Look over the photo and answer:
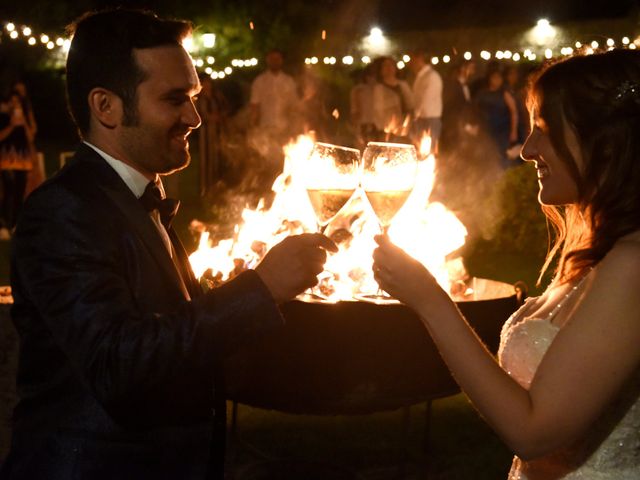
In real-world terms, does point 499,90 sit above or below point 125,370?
above

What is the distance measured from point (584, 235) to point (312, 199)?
138 cm

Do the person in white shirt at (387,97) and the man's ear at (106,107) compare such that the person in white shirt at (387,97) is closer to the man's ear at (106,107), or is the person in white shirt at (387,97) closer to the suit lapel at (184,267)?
the suit lapel at (184,267)

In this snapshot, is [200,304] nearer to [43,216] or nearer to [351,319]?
[43,216]

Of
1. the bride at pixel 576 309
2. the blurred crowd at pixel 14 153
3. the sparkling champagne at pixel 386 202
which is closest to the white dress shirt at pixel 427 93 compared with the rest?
the blurred crowd at pixel 14 153

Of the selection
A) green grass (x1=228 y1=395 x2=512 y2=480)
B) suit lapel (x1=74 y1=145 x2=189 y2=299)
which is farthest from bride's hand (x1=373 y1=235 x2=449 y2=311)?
green grass (x1=228 y1=395 x2=512 y2=480)

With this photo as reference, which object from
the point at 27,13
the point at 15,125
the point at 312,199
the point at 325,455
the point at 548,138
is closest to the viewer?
the point at 548,138

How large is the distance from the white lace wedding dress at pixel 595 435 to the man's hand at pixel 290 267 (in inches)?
29.0

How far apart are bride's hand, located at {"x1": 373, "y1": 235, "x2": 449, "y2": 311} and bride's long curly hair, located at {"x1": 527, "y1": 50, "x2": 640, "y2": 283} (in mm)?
504

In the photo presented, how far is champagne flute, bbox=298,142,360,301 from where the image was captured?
3.63 meters

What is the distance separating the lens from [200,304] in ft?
7.43

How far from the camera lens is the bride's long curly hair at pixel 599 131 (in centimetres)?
248

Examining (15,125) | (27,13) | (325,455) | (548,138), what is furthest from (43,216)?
(27,13)

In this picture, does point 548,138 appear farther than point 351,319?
No

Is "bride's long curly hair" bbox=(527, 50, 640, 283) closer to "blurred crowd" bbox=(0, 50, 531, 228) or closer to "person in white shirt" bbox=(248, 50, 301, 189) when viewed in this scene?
"blurred crowd" bbox=(0, 50, 531, 228)
